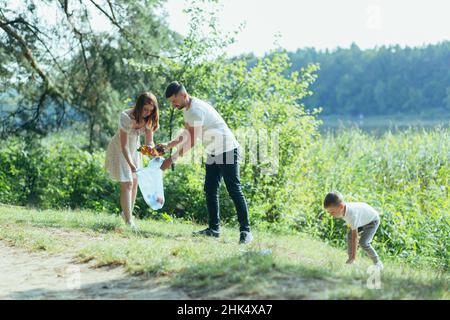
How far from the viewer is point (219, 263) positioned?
17.9 feet

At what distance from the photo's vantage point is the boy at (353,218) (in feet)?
21.2

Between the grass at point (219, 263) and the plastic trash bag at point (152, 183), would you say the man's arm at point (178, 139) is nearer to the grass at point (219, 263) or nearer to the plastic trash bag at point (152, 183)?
the plastic trash bag at point (152, 183)

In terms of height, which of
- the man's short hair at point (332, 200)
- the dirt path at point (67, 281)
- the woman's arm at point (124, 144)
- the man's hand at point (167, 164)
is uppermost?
the woman's arm at point (124, 144)

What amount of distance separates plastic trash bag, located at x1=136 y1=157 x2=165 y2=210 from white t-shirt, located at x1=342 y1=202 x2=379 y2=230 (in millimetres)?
2318

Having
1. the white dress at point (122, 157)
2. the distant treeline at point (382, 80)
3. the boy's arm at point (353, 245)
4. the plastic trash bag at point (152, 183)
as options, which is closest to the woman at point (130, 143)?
the white dress at point (122, 157)

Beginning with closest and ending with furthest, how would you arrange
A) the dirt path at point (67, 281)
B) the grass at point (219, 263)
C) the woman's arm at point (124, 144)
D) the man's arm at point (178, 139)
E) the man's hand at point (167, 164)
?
1. the grass at point (219, 263)
2. the dirt path at point (67, 281)
3. the man's arm at point (178, 139)
4. the man's hand at point (167, 164)
5. the woman's arm at point (124, 144)

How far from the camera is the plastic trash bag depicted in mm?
7742

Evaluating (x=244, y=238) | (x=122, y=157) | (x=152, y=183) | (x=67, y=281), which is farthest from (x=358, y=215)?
(x=67, y=281)

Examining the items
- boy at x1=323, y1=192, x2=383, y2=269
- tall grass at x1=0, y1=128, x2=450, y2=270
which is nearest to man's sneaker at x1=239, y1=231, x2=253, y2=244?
boy at x1=323, y1=192, x2=383, y2=269

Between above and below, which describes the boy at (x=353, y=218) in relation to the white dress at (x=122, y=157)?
below

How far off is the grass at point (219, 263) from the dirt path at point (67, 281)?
5.7 inches

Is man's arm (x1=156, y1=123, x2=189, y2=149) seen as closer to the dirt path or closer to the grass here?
the grass

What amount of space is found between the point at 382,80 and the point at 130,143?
86.3m

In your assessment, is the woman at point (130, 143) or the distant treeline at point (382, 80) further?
the distant treeline at point (382, 80)
